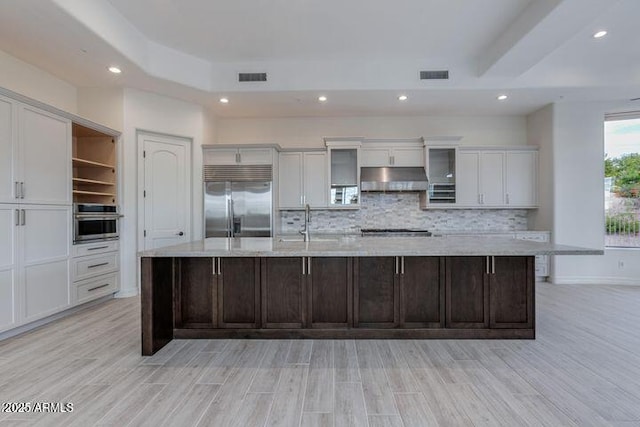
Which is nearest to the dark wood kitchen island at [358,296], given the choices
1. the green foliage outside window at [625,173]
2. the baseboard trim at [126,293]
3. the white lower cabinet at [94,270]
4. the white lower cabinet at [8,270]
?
the white lower cabinet at [8,270]

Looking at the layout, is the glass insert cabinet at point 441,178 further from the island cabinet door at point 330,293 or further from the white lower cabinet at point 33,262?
the white lower cabinet at point 33,262

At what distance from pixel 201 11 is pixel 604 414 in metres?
4.70

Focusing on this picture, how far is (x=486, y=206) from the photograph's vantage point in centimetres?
548

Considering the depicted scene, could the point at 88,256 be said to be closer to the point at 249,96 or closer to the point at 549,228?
the point at 249,96

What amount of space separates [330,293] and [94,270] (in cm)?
312

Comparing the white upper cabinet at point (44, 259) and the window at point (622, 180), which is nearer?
the white upper cabinet at point (44, 259)

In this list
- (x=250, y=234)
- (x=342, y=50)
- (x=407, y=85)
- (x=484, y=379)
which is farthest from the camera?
(x=250, y=234)

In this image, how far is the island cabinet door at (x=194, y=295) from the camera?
288cm

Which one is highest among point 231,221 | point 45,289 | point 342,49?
point 342,49

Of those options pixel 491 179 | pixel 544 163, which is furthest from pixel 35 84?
pixel 544 163

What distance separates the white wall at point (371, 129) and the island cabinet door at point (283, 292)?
135 inches

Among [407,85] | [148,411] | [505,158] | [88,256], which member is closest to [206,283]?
[148,411]

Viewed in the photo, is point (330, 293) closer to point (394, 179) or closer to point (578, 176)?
point (394, 179)

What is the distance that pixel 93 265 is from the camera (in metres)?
3.92
